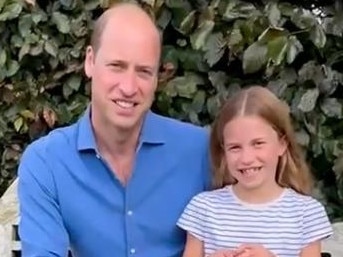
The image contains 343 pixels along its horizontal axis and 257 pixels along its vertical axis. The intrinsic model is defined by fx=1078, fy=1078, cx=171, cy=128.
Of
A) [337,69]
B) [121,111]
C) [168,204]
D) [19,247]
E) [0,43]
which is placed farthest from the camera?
[0,43]

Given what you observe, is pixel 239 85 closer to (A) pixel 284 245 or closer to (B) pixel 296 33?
(B) pixel 296 33

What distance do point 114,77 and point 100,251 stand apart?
1.73 feet

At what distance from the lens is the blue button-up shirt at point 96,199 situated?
313cm

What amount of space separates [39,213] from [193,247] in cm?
46

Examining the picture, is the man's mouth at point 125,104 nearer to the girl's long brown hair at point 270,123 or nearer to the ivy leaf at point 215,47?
the girl's long brown hair at point 270,123

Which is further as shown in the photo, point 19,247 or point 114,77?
point 19,247

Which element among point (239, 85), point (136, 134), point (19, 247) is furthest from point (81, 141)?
point (239, 85)

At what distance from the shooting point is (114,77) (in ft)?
9.88

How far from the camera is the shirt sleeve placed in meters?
3.10

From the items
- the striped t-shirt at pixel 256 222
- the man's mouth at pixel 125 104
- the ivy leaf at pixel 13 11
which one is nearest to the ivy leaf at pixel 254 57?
the striped t-shirt at pixel 256 222

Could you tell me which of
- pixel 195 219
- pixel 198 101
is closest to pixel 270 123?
pixel 195 219

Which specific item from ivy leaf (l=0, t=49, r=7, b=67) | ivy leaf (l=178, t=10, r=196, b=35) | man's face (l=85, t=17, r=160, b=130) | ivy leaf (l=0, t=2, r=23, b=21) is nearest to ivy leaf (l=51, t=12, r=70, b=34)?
ivy leaf (l=0, t=2, r=23, b=21)

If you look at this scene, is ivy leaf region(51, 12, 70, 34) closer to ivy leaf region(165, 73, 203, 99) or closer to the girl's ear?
ivy leaf region(165, 73, 203, 99)

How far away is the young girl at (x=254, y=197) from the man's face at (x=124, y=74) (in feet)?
0.89
